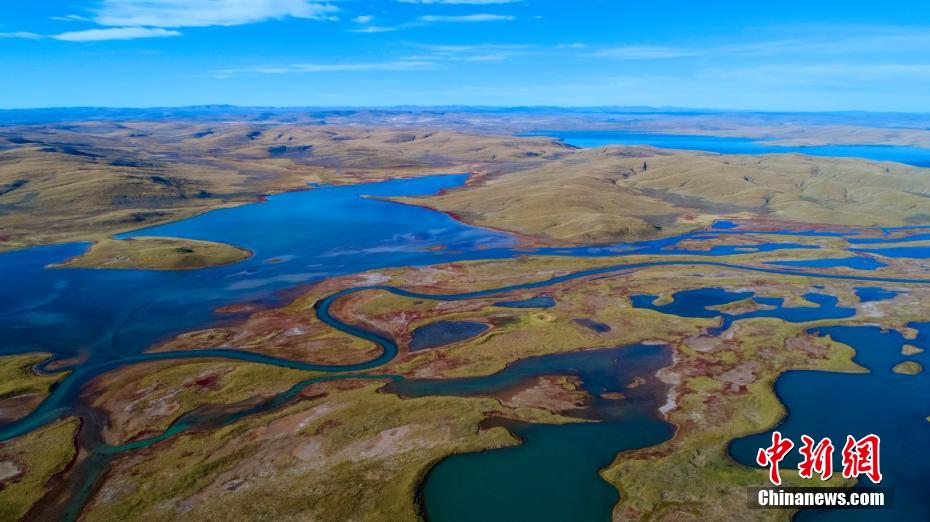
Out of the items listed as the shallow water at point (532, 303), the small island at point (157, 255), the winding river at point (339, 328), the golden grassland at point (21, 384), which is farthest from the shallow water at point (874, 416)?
the small island at point (157, 255)

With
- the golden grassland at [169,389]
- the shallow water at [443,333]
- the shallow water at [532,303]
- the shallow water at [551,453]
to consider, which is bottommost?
the shallow water at [551,453]

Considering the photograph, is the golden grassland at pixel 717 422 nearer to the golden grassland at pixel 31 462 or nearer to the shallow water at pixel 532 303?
the shallow water at pixel 532 303

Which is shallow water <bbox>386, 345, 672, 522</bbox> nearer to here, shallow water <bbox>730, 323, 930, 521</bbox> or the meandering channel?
the meandering channel

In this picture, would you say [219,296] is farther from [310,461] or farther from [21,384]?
[310,461]

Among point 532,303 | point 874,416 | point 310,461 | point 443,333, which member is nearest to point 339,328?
point 443,333

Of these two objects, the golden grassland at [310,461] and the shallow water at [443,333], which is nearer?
the golden grassland at [310,461]

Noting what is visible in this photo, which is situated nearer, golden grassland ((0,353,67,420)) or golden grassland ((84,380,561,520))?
golden grassland ((84,380,561,520))

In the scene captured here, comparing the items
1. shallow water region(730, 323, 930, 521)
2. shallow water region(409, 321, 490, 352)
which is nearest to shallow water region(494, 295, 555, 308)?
shallow water region(409, 321, 490, 352)

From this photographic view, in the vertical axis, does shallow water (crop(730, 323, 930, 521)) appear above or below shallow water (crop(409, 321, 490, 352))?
below
